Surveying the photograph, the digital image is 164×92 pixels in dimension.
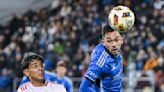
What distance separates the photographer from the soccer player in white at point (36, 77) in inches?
249

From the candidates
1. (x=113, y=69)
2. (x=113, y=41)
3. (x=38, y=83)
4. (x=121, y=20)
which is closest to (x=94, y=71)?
(x=113, y=69)

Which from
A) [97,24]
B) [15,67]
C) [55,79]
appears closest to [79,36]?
[97,24]

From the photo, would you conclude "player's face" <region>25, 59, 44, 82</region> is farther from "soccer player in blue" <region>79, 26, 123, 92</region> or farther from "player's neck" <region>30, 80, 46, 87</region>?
"soccer player in blue" <region>79, 26, 123, 92</region>

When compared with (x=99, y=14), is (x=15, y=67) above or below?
below

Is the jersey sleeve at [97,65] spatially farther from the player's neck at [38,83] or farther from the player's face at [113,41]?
the player's neck at [38,83]

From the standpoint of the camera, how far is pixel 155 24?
63.5 ft

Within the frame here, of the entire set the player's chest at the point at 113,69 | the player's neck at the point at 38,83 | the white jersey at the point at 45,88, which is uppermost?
the player's neck at the point at 38,83

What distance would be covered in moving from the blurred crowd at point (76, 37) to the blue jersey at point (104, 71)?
8.09 meters

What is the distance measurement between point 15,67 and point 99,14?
13.1 ft

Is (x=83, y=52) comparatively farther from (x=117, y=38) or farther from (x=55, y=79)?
(x=117, y=38)

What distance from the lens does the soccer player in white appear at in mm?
6312

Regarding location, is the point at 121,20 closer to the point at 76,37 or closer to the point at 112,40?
the point at 112,40

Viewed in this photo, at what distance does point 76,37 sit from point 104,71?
41.4 ft

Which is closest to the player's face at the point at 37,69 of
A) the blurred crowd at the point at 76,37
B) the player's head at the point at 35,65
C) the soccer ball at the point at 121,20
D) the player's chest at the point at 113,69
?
the player's head at the point at 35,65
